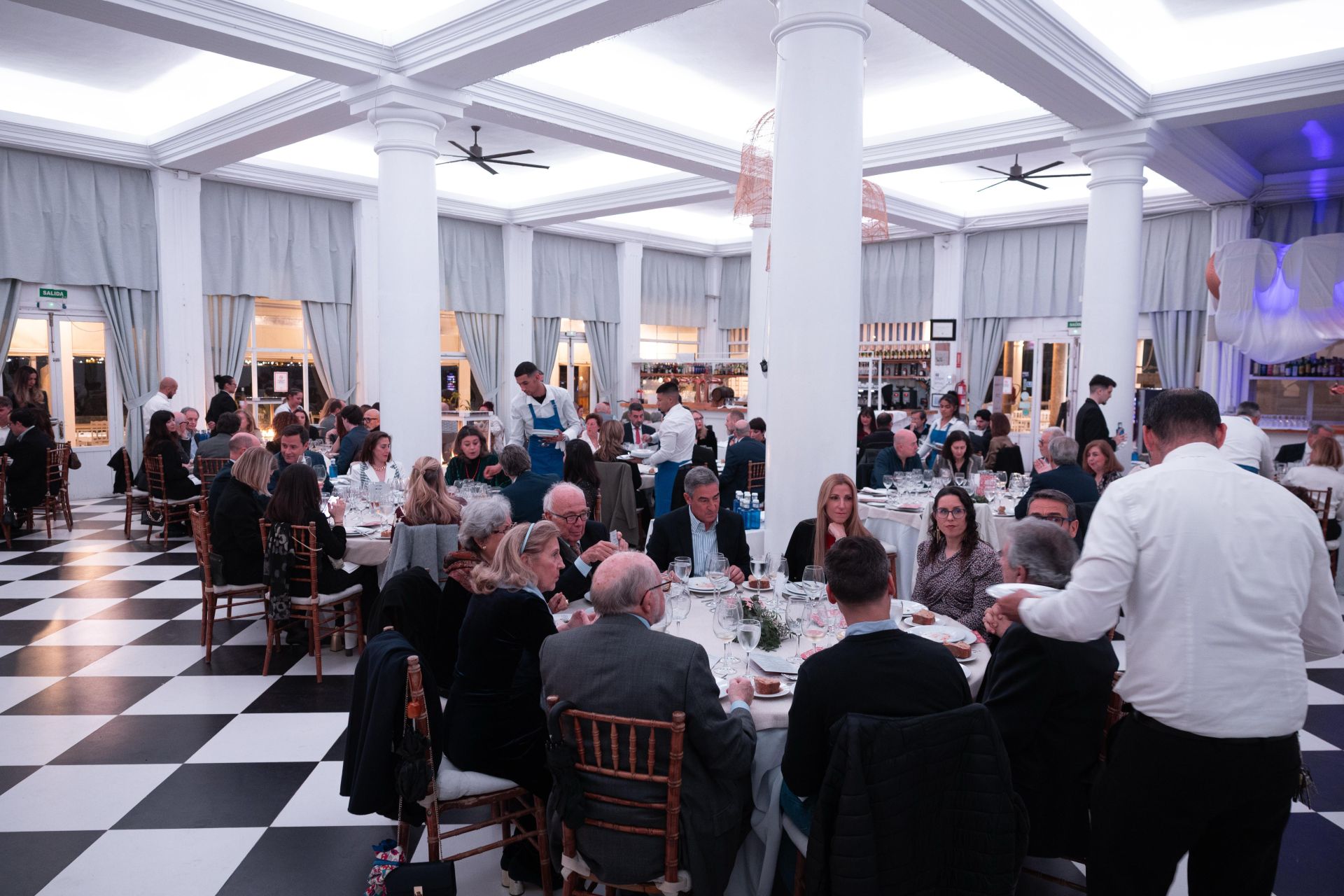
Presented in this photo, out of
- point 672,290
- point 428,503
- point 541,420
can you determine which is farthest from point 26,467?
point 672,290

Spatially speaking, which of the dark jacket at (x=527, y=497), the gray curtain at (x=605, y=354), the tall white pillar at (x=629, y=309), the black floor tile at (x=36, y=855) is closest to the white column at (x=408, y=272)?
the dark jacket at (x=527, y=497)

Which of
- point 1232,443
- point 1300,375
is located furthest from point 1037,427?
point 1232,443

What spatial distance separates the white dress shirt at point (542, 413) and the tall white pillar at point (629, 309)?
7862 millimetres

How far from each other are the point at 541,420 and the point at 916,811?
597cm

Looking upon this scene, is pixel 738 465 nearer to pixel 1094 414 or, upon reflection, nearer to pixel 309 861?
pixel 1094 414

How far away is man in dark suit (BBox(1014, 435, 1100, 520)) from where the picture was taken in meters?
5.51

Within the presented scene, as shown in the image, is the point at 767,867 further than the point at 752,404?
No

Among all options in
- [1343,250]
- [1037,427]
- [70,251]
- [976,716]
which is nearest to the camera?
[976,716]

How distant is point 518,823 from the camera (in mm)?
3107

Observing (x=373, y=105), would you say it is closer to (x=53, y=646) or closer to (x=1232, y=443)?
(x=53, y=646)

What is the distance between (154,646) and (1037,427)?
12287 millimetres

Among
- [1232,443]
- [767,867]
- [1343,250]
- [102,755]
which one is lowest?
[102,755]

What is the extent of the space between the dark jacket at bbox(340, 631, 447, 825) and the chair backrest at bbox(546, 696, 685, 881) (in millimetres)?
550

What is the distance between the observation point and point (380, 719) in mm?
2676
